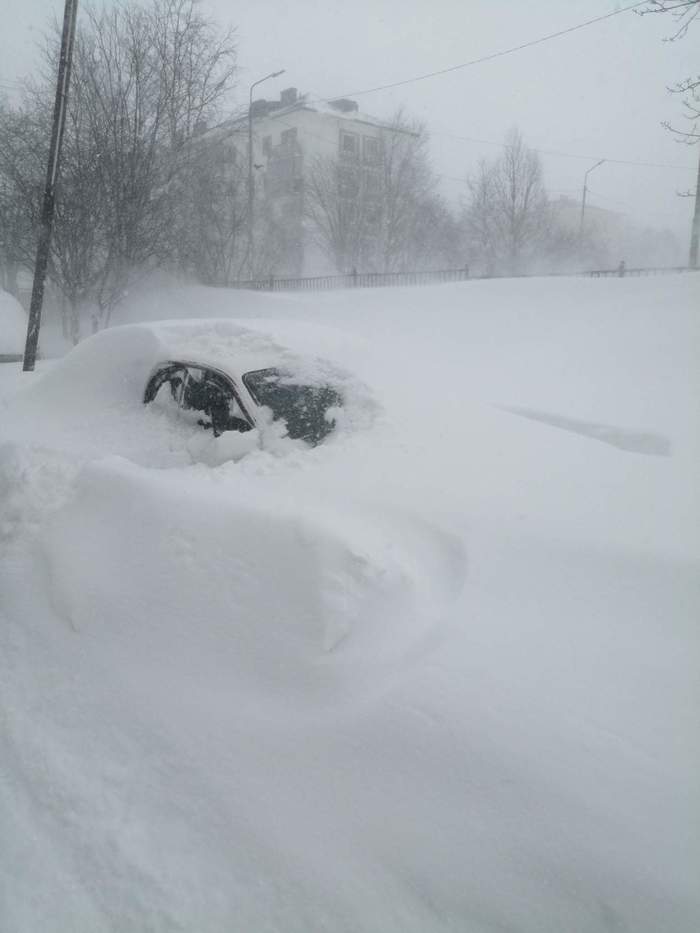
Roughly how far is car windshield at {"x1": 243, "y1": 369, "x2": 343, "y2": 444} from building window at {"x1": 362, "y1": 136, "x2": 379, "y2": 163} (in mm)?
30558

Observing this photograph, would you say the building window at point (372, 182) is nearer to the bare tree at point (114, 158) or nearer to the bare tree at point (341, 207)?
the bare tree at point (341, 207)

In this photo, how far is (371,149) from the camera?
30.7 m

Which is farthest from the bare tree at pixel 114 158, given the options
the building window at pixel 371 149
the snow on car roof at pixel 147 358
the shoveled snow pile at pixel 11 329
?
the building window at pixel 371 149

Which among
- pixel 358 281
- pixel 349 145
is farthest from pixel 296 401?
pixel 349 145

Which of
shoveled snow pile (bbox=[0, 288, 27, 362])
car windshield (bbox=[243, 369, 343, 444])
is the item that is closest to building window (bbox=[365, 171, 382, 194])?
shoveled snow pile (bbox=[0, 288, 27, 362])

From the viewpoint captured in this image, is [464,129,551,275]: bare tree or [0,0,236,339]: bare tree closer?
[0,0,236,339]: bare tree

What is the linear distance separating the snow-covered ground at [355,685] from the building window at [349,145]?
104 ft

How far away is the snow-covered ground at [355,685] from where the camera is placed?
1.70 meters

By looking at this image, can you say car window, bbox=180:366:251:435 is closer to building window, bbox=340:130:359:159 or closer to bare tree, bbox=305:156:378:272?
bare tree, bbox=305:156:378:272

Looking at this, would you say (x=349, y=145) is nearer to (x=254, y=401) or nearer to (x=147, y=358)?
(x=147, y=358)

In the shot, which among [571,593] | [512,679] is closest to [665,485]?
[571,593]

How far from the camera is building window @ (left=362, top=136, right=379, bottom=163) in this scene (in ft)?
99.9

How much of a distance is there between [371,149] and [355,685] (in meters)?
33.3

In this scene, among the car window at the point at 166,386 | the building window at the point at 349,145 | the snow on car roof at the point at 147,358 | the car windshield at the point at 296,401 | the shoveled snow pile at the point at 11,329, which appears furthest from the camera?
the building window at the point at 349,145
